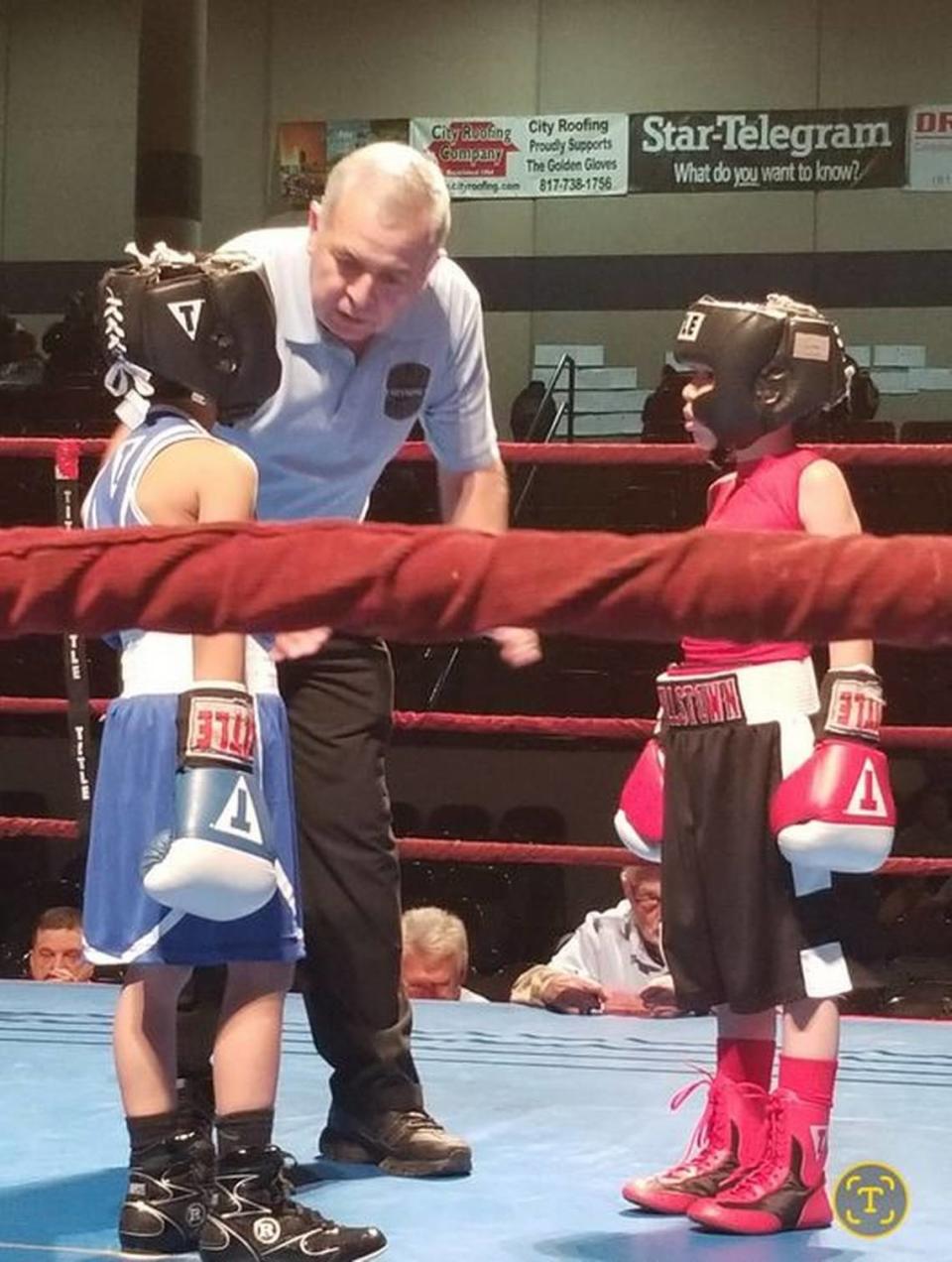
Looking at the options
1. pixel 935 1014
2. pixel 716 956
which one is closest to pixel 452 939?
pixel 716 956

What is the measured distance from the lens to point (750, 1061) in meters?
1.81

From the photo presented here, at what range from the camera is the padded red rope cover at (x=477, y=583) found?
965 mm

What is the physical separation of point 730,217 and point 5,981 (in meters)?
6.32

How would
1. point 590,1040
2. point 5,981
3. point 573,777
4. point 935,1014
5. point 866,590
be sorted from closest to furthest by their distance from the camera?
point 866,590
point 590,1040
point 5,981
point 935,1014
point 573,777

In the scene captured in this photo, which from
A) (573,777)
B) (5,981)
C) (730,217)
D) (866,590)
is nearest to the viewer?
(866,590)

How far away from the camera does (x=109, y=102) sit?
891cm

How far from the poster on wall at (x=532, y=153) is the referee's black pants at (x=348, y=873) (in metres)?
6.92

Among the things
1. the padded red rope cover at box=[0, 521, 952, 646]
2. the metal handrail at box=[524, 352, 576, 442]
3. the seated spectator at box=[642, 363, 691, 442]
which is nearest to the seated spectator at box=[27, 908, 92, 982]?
the padded red rope cover at box=[0, 521, 952, 646]

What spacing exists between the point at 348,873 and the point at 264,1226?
1.51ft

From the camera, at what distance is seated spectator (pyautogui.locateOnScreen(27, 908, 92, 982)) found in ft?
11.3

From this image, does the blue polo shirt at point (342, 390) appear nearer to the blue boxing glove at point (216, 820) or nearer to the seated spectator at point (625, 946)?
the blue boxing glove at point (216, 820)

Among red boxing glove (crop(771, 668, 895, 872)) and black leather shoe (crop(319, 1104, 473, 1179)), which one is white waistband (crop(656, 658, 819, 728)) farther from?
black leather shoe (crop(319, 1104, 473, 1179))

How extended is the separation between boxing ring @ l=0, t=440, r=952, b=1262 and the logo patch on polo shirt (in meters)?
0.73

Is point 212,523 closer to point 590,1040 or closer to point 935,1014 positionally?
point 590,1040
